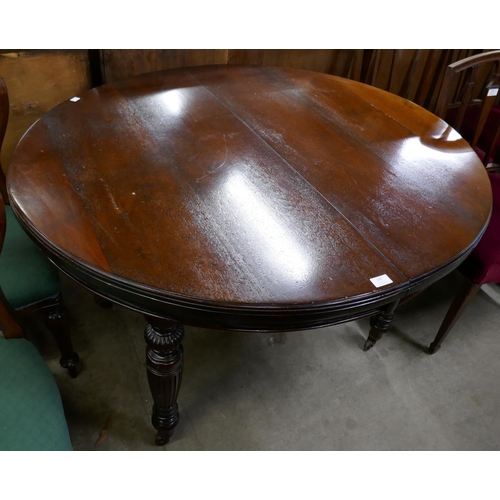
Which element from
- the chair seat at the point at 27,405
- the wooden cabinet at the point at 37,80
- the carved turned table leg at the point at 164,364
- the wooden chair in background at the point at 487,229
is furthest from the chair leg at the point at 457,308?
the wooden cabinet at the point at 37,80

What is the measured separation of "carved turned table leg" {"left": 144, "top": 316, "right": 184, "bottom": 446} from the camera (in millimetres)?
985

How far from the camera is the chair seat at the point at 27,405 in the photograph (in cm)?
82

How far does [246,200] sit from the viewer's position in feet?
3.27

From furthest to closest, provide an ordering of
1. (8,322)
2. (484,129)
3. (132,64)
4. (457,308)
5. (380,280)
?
(484,129), (132,64), (457,308), (8,322), (380,280)

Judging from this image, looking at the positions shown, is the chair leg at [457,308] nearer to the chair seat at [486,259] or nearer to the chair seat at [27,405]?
the chair seat at [486,259]

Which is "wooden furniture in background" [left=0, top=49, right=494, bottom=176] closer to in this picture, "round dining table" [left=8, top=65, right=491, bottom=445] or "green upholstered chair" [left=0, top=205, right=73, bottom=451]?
"round dining table" [left=8, top=65, right=491, bottom=445]

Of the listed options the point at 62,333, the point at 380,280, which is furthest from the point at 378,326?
the point at 62,333

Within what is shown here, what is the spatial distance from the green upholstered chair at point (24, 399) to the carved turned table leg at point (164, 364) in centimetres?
22

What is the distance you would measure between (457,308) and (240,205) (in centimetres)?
93

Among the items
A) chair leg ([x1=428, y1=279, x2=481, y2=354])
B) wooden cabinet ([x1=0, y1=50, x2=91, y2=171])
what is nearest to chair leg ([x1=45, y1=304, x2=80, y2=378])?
wooden cabinet ([x1=0, y1=50, x2=91, y2=171])

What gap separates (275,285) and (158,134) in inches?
24.8

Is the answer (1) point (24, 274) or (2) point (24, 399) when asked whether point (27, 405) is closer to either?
(2) point (24, 399)

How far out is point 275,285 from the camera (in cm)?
80
